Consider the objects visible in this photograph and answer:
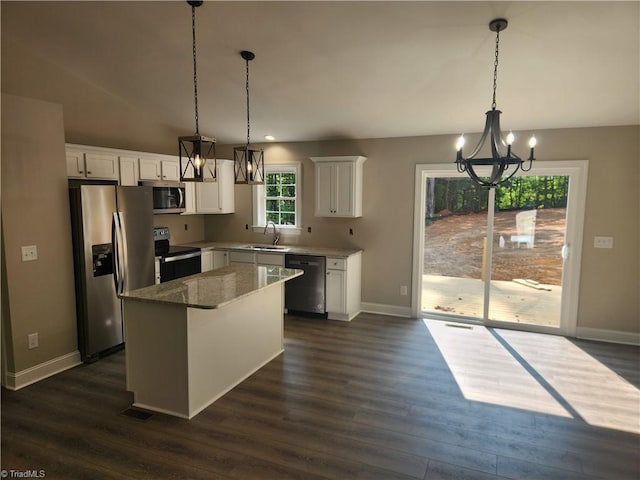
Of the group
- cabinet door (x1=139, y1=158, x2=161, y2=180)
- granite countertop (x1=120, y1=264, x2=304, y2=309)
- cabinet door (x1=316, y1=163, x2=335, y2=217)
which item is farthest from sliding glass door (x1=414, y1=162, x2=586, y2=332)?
cabinet door (x1=139, y1=158, x2=161, y2=180)

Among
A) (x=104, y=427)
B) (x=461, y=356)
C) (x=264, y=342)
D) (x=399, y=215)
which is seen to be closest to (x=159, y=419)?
(x=104, y=427)

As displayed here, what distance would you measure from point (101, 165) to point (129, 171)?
0.36 metres

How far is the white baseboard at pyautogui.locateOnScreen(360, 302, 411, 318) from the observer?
559 cm

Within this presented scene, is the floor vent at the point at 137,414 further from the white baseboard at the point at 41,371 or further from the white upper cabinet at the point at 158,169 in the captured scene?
the white upper cabinet at the point at 158,169

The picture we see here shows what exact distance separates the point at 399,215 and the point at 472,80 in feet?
6.88

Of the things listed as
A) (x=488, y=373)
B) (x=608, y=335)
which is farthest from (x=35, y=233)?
(x=608, y=335)

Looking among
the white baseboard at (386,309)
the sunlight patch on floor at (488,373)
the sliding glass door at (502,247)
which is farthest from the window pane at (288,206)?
the sunlight patch on floor at (488,373)

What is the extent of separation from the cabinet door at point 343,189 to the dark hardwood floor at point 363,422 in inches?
78.5

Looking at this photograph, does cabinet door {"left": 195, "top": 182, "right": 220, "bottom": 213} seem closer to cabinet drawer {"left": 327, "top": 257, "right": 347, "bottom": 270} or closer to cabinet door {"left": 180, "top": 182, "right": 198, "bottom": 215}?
cabinet door {"left": 180, "top": 182, "right": 198, "bottom": 215}

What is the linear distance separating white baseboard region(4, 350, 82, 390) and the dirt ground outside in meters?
4.25

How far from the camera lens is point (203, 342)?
3.15 metres

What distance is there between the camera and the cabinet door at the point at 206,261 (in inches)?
223

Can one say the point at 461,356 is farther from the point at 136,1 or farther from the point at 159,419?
the point at 136,1

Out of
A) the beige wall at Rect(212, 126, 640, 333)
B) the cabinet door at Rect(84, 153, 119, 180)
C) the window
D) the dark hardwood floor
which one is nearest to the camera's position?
the dark hardwood floor
